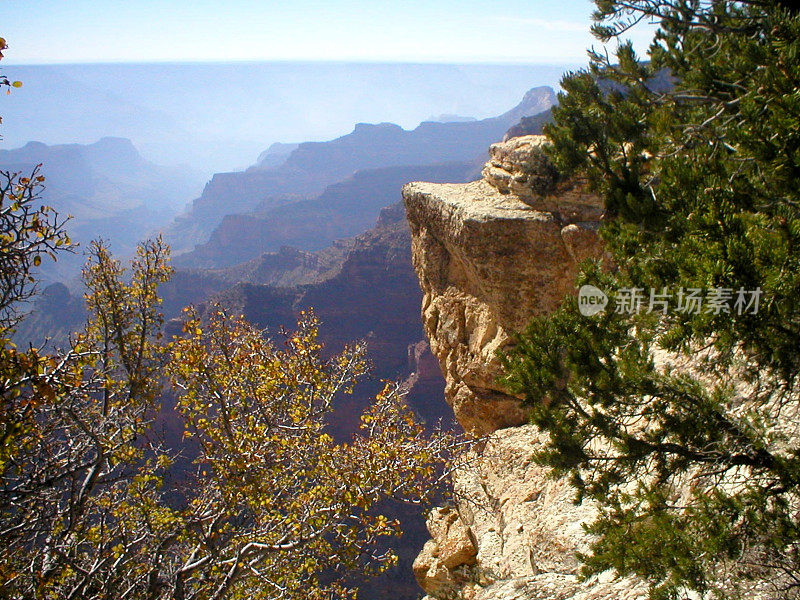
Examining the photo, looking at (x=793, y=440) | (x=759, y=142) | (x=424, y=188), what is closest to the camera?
(x=759, y=142)

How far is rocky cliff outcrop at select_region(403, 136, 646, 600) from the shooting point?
31.4ft

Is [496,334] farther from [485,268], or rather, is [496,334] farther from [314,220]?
[314,220]

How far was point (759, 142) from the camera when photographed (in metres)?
3.72

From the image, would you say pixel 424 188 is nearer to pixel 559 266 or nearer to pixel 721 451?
pixel 559 266

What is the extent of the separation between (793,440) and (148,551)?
1018cm

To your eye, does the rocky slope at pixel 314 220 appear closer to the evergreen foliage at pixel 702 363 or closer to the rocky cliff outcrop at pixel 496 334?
the rocky cliff outcrop at pixel 496 334

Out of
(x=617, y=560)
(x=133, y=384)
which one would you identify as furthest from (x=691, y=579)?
(x=133, y=384)

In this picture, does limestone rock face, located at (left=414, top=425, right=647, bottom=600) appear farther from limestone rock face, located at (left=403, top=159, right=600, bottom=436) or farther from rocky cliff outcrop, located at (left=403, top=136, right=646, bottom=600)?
limestone rock face, located at (left=403, top=159, right=600, bottom=436)

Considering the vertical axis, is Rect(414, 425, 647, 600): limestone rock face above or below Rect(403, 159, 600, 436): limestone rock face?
below
